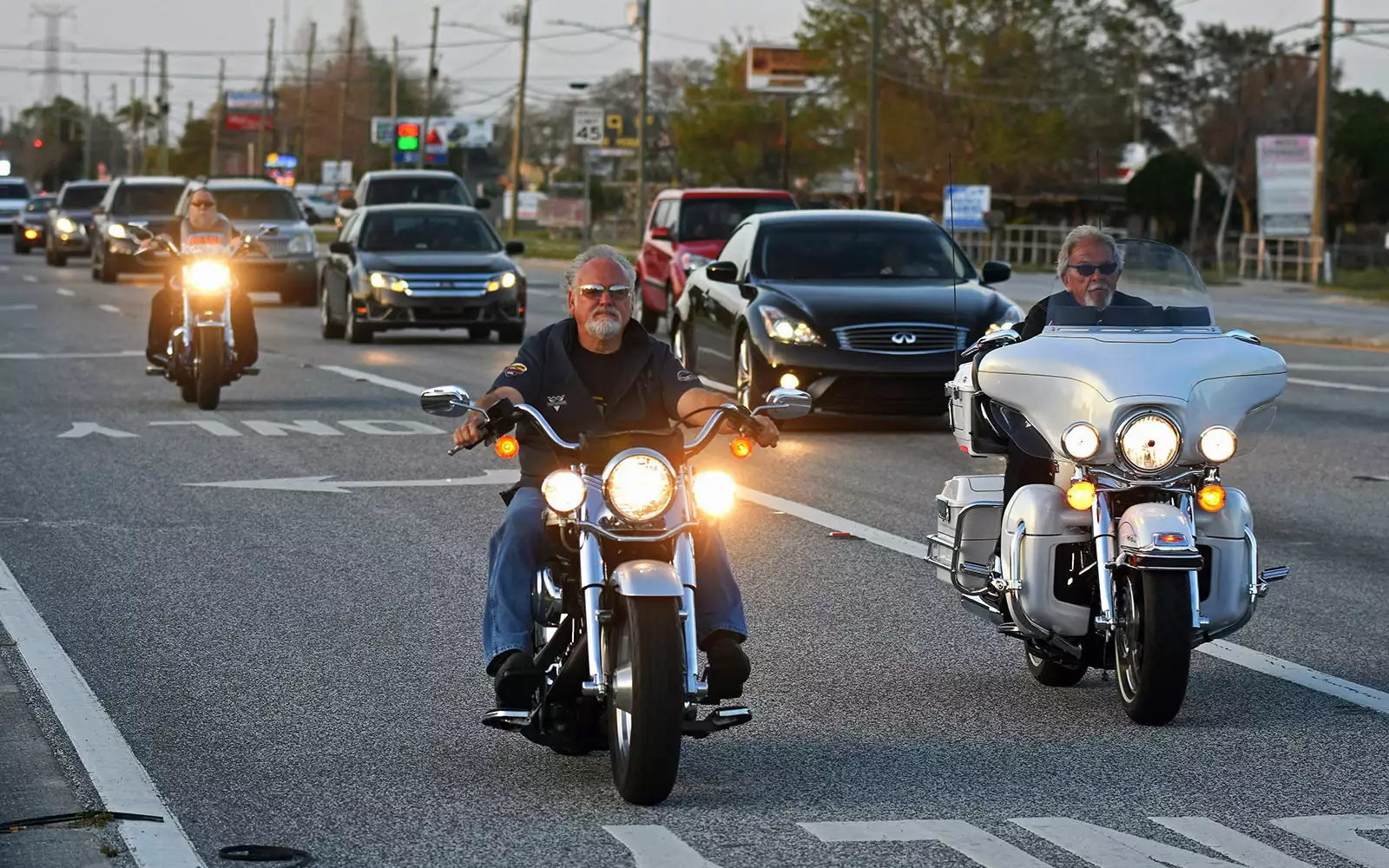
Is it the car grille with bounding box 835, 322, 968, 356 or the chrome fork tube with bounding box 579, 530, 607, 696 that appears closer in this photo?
the chrome fork tube with bounding box 579, 530, 607, 696

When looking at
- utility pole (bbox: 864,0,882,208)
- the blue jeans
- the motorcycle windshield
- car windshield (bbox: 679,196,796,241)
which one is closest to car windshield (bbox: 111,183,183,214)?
car windshield (bbox: 679,196,796,241)

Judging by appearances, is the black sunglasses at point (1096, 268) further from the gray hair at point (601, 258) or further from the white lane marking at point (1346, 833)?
the white lane marking at point (1346, 833)

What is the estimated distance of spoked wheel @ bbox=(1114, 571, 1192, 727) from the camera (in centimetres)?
694

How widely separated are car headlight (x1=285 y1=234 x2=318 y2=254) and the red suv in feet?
24.9

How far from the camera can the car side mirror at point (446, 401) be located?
6.41 m

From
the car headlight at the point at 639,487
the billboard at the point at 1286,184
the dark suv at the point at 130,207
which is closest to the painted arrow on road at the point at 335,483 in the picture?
the car headlight at the point at 639,487

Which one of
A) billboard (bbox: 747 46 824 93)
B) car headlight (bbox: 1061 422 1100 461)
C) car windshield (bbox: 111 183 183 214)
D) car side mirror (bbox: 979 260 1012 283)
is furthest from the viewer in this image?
billboard (bbox: 747 46 824 93)

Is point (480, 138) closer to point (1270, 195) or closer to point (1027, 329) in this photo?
point (1270, 195)

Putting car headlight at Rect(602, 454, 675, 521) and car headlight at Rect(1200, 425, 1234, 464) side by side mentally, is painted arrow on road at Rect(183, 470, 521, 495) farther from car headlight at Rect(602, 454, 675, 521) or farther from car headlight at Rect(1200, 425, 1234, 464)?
car headlight at Rect(602, 454, 675, 521)

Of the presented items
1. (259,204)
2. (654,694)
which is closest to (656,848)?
(654,694)

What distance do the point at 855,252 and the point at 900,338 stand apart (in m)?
1.76

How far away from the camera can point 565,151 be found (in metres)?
163

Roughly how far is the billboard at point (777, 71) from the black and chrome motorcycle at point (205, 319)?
7271 cm

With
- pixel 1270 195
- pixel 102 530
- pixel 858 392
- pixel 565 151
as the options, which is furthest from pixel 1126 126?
pixel 102 530
